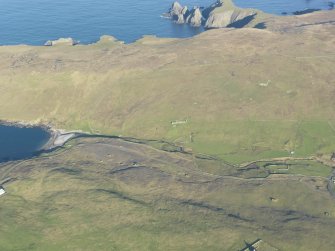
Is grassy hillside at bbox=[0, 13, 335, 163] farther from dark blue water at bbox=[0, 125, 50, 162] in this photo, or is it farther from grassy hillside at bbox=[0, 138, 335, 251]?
grassy hillside at bbox=[0, 138, 335, 251]

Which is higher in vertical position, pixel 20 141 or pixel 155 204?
pixel 20 141

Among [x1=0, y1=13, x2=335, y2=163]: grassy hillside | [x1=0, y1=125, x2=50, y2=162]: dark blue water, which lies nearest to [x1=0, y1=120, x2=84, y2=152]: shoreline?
[x1=0, y1=125, x2=50, y2=162]: dark blue water

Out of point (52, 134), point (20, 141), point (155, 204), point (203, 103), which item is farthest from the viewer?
point (203, 103)

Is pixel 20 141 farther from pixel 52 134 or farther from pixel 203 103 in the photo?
pixel 203 103

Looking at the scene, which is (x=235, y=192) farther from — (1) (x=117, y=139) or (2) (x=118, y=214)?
(1) (x=117, y=139)

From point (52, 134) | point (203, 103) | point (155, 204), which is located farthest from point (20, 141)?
point (203, 103)

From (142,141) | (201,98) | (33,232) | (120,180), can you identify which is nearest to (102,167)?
(120,180)
